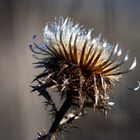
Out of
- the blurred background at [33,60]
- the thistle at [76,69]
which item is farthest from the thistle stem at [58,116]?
the blurred background at [33,60]

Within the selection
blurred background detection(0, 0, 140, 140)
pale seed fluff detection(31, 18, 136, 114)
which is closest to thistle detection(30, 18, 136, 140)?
pale seed fluff detection(31, 18, 136, 114)

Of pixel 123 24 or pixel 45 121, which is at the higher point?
pixel 123 24

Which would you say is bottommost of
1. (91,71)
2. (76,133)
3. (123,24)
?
(76,133)

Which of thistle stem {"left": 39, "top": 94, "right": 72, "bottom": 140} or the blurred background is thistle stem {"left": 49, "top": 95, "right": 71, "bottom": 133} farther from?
the blurred background

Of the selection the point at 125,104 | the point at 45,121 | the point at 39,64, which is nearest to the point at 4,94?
the point at 45,121

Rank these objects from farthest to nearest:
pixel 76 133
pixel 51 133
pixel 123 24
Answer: pixel 123 24, pixel 76 133, pixel 51 133

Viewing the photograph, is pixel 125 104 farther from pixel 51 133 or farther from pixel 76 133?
pixel 51 133
